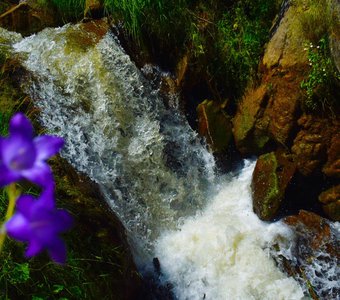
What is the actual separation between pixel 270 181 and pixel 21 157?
345 centimetres

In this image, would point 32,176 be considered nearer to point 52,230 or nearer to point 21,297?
point 52,230

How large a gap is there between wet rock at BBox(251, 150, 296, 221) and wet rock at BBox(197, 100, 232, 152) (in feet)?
1.53

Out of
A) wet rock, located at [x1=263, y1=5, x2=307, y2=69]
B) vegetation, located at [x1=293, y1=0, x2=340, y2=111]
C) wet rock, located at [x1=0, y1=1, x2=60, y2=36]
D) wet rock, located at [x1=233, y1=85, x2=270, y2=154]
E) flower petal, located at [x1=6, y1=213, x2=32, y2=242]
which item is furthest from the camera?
wet rock, located at [x1=0, y1=1, x2=60, y2=36]

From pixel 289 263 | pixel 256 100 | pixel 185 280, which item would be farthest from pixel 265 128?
pixel 185 280

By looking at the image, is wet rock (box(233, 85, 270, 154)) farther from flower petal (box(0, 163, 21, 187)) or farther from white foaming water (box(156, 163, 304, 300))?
flower petal (box(0, 163, 21, 187))

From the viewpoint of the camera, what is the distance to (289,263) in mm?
3326

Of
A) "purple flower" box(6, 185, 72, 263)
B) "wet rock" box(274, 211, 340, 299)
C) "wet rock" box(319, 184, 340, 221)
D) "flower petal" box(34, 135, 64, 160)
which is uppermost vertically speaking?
"flower petal" box(34, 135, 64, 160)

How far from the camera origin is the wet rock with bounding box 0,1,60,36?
4.62 metres

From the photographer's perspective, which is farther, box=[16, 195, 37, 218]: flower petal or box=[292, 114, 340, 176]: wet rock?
box=[292, 114, 340, 176]: wet rock

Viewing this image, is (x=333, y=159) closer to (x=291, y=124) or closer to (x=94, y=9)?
(x=291, y=124)

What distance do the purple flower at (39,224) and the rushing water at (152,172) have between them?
2845 millimetres

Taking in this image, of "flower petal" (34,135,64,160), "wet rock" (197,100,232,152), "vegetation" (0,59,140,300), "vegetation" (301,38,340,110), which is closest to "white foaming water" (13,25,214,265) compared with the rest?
"wet rock" (197,100,232,152)

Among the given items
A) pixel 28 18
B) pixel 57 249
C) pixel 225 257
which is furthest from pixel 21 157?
pixel 28 18

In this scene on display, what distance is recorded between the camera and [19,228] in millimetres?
468
